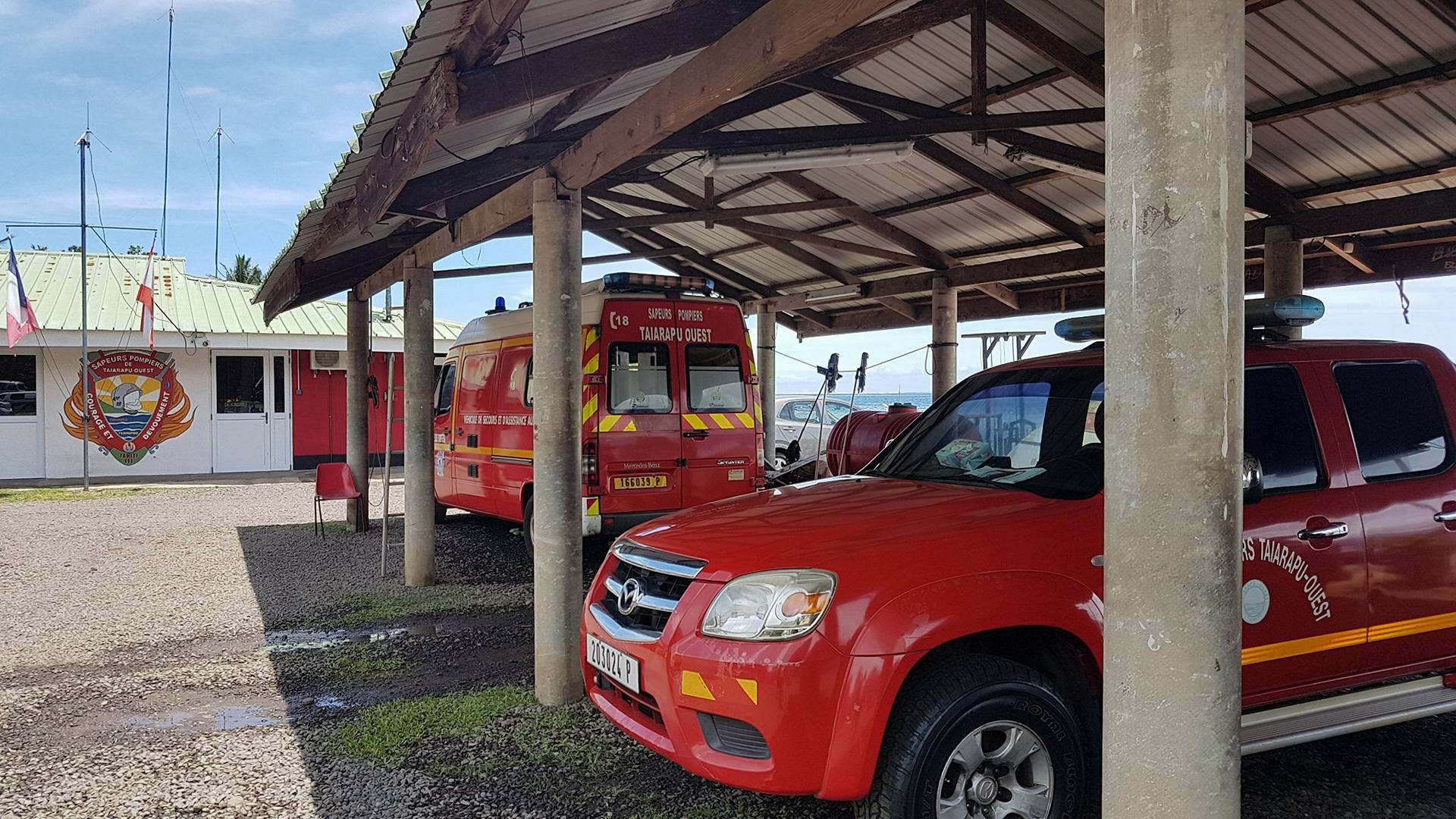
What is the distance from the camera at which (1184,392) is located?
207 cm

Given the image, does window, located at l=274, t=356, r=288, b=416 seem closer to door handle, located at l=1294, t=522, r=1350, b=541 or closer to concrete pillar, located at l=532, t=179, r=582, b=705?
concrete pillar, located at l=532, t=179, r=582, b=705

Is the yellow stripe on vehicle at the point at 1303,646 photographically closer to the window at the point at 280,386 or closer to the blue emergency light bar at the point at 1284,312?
the blue emergency light bar at the point at 1284,312

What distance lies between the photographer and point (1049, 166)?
8.52m

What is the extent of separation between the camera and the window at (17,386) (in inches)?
699

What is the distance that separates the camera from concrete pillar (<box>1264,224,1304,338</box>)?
9195mm

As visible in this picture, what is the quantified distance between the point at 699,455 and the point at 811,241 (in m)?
4.08

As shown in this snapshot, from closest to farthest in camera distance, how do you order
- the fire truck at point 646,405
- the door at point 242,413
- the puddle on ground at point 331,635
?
the puddle on ground at point 331,635 → the fire truck at point 646,405 → the door at point 242,413

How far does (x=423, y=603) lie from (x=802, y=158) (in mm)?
4769

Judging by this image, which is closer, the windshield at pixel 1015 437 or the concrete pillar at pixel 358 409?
the windshield at pixel 1015 437

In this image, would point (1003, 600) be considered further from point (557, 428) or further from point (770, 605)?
point (557, 428)

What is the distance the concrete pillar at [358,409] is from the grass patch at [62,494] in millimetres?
6261

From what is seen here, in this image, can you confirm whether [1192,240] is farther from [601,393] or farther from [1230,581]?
[601,393]

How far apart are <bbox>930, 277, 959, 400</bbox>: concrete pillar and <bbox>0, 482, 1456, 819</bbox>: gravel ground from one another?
6.63m

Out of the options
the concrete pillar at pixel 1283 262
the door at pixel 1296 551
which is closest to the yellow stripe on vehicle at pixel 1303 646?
the door at pixel 1296 551
